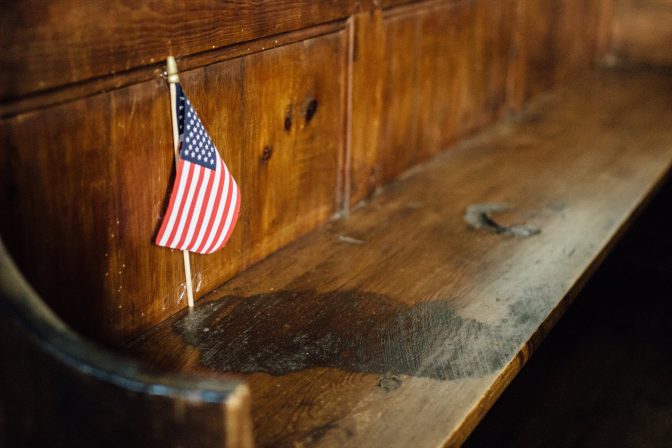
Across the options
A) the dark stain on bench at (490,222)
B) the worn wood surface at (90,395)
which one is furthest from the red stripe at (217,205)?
the dark stain on bench at (490,222)

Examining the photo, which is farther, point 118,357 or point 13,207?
point 13,207

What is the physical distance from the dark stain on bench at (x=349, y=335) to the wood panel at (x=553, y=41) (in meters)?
1.79

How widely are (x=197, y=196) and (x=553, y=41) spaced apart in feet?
8.49

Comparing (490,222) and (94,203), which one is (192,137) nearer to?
(94,203)

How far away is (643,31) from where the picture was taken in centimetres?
431

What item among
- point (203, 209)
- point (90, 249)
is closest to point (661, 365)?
point (203, 209)

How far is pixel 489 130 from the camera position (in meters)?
3.36

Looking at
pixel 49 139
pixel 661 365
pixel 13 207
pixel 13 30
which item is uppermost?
pixel 13 30

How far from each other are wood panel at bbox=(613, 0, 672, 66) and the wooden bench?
5.06 feet

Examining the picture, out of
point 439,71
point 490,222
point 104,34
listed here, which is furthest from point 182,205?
point 439,71

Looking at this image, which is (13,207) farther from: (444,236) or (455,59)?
(455,59)

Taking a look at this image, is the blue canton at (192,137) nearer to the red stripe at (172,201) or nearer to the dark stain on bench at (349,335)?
the red stripe at (172,201)

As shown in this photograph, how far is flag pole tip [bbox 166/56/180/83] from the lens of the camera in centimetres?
160

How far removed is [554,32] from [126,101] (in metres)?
2.70
